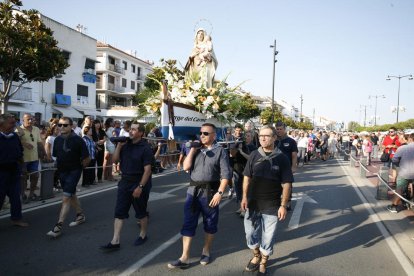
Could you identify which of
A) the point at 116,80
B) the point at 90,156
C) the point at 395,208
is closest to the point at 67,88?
the point at 116,80

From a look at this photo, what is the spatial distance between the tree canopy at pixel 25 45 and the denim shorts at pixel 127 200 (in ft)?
40.3

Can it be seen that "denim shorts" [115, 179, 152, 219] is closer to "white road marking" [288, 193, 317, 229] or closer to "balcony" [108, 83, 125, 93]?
"white road marking" [288, 193, 317, 229]

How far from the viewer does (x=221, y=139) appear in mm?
10375

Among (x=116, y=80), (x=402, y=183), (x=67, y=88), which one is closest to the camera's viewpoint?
(x=402, y=183)

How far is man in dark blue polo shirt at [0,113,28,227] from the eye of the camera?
17.8 feet

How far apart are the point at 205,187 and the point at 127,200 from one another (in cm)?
123

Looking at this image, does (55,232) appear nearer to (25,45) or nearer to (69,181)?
(69,181)

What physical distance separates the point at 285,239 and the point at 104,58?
160ft

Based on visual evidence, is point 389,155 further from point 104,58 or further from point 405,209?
point 104,58

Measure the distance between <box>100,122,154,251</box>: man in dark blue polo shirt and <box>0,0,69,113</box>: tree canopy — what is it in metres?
12.0

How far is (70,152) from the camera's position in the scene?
5488mm

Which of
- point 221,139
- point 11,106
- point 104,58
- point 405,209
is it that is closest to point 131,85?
point 104,58

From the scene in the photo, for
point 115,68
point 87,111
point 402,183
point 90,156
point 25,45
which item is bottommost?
point 402,183

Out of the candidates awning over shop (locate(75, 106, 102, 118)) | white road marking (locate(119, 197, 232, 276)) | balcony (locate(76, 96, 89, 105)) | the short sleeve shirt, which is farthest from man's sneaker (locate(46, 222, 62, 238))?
balcony (locate(76, 96, 89, 105))
